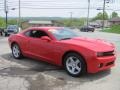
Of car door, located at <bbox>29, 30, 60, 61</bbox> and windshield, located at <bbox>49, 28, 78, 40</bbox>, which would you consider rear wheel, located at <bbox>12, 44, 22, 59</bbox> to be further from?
windshield, located at <bbox>49, 28, 78, 40</bbox>

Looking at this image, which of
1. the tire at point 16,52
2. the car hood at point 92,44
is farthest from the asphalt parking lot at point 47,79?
the tire at point 16,52

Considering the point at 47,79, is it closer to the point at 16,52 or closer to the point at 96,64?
the point at 96,64

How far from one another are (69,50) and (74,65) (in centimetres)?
46

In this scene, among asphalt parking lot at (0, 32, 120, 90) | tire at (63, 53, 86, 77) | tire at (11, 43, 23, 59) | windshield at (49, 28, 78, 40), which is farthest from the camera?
tire at (11, 43, 23, 59)

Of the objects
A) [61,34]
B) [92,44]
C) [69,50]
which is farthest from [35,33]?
[92,44]

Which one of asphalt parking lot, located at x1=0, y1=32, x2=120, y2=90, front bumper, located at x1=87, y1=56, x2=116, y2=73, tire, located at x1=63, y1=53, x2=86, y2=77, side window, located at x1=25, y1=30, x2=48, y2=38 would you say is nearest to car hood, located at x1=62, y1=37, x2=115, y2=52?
front bumper, located at x1=87, y1=56, x2=116, y2=73

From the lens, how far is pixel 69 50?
735 centimetres

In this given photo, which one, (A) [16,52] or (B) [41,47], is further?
(A) [16,52]

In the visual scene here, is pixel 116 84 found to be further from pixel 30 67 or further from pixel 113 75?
pixel 30 67

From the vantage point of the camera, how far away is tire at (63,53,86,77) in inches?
278

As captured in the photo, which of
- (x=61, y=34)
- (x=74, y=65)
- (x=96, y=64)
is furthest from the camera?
(x=61, y=34)

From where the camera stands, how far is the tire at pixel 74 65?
7059mm

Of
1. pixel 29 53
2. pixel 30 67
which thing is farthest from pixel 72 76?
pixel 29 53

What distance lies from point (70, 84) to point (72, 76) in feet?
2.54
